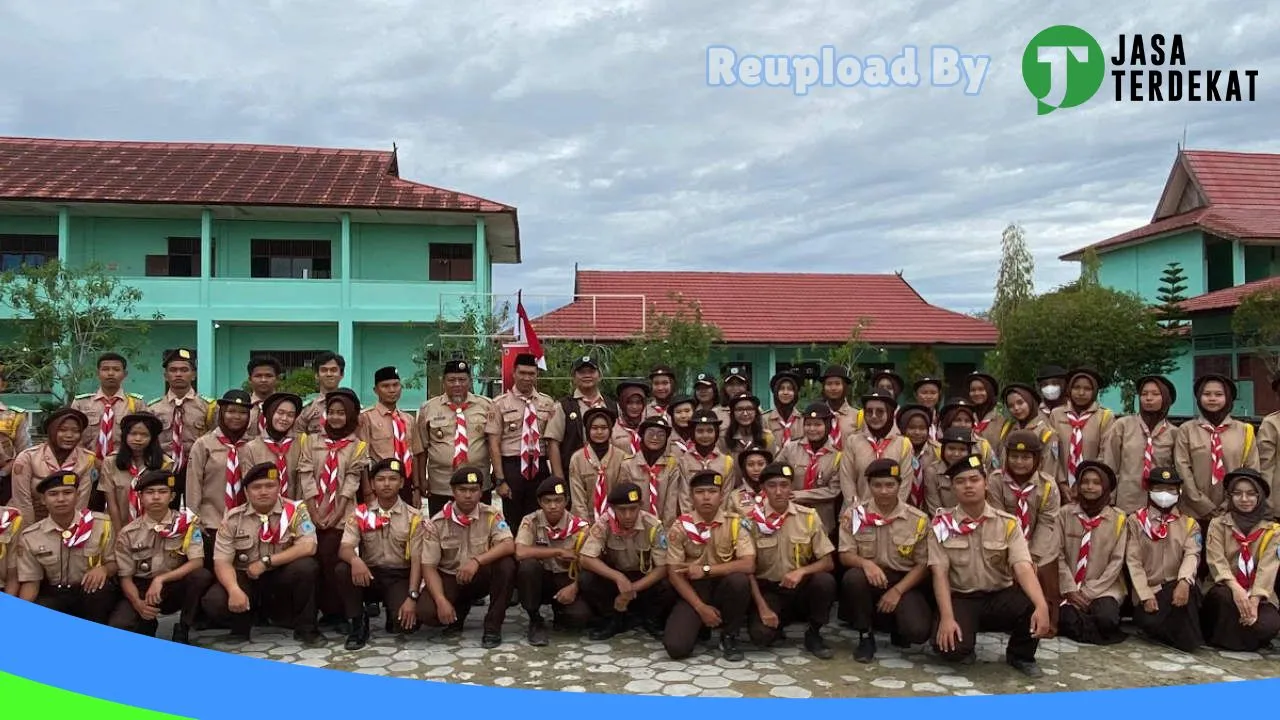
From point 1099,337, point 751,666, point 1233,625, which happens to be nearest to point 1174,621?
point 1233,625

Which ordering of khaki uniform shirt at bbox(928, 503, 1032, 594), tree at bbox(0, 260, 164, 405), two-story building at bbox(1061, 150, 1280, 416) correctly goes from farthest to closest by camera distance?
two-story building at bbox(1061, 150, 1280, 416)
tree at bbox(0, 260, 164, 405)
khaki uniform shirt at bbox(928, 503, 1032, 594)

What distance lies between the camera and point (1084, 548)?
5387 millimetres

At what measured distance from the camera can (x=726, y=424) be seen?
22.5 feet

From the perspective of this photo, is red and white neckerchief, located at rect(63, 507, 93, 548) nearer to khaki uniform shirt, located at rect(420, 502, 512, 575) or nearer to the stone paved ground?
the stone paved ground

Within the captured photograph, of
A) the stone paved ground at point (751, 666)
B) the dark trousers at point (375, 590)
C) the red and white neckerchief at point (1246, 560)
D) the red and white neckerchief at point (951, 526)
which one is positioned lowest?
the stone paved ground at point (751, 666)

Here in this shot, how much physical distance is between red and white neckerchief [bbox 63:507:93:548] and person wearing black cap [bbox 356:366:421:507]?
168 cm

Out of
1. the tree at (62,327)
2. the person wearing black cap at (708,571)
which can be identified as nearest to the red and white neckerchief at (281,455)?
the person wearing black cap at (708,571)

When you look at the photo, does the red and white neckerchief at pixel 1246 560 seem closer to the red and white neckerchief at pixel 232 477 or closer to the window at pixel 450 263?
the red and white neckerchief at pixel 232 477

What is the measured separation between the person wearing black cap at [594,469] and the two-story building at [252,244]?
11.7 metres

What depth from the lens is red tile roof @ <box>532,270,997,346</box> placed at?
21.3 metres

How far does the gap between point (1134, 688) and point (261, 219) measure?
18171mm

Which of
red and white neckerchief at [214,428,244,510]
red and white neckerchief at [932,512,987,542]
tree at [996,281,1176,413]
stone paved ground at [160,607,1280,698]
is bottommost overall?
stone paved ground at [160,607,1280,698]

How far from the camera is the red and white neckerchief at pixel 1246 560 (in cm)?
512

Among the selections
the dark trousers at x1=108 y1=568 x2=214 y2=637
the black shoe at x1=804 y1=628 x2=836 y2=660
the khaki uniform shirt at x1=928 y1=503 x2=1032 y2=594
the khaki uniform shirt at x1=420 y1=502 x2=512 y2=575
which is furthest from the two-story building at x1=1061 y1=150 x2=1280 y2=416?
the dark trousers at x1=108 y1=568 x2=214 y2=637
